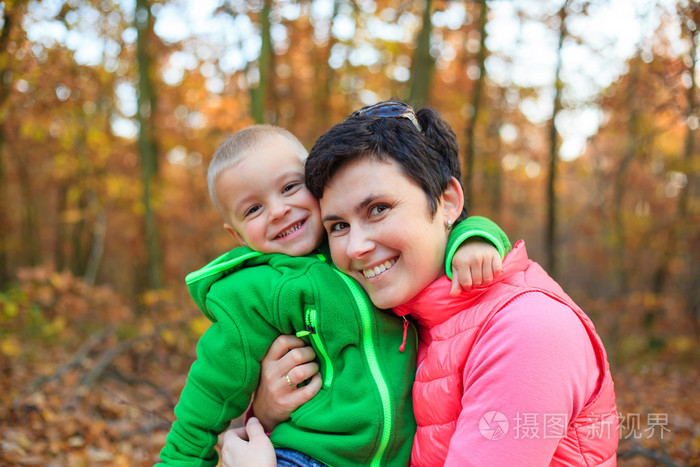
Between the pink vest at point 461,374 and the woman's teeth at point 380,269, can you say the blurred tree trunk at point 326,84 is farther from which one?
the pink vest at point 461,374

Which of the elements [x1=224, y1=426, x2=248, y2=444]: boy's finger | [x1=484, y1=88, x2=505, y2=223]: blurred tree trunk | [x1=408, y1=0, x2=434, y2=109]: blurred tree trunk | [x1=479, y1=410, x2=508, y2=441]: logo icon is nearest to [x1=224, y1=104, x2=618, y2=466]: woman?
[x1=479, y1=410, x2=508, y2=441]: logo icon

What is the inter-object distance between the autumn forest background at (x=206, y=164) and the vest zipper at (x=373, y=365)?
7.01ft

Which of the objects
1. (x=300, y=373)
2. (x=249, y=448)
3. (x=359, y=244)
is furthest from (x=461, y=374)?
(x=249, y=448)

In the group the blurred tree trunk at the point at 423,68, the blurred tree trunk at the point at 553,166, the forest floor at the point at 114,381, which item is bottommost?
the forest floor at the point at 114,381

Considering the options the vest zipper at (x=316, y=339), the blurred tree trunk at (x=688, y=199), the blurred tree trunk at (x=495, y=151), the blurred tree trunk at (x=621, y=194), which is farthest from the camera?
the blurred tree trunk at (x=495, y=151)

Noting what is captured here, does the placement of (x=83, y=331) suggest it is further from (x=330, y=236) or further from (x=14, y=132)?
→ (x=330, y=236)

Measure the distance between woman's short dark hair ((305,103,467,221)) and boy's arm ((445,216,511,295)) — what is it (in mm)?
138

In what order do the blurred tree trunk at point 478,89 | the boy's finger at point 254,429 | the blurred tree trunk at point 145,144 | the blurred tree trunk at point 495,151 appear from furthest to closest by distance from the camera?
the blurred tree trunk at point 495,151 < the blurred tree trunk at point 478,89 < the blurred tree trunk at point 145,144 < the boy's finger at point 254,429

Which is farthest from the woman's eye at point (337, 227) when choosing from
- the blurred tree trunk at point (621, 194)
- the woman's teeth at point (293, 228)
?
the blurred tree trunk at point (621, 194)

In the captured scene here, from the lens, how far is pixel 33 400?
5176 millimetres

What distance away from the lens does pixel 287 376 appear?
213 centimetres

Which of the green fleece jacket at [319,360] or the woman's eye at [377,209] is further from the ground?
the woman's eye at [377,209]

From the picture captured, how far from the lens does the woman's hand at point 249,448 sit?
2059mm

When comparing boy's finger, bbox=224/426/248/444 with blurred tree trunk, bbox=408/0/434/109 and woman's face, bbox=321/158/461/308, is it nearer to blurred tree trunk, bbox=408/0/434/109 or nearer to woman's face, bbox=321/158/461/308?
woman's face, bbox=321/158/461/308
